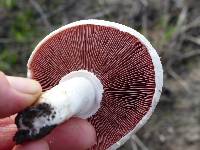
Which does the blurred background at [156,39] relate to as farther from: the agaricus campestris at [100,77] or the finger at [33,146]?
the finger at [33,146]

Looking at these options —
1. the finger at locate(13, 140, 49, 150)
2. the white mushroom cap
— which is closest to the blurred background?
the white mushroom cap

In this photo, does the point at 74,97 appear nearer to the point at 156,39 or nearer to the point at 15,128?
the point at 15,128

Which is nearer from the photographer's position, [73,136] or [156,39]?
[73,136]

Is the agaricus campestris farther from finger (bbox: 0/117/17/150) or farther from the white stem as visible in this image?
finger (bbox: 0/117/17/150)

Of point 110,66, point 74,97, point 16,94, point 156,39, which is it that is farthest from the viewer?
point 156,39

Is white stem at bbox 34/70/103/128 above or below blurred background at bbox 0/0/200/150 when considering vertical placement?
above

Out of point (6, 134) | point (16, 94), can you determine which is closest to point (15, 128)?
point (6, 134)

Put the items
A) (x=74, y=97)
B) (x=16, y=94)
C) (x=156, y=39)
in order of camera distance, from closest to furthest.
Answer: (x=16, y=94) → (x=74, y=97) → (x=156, y=39)
